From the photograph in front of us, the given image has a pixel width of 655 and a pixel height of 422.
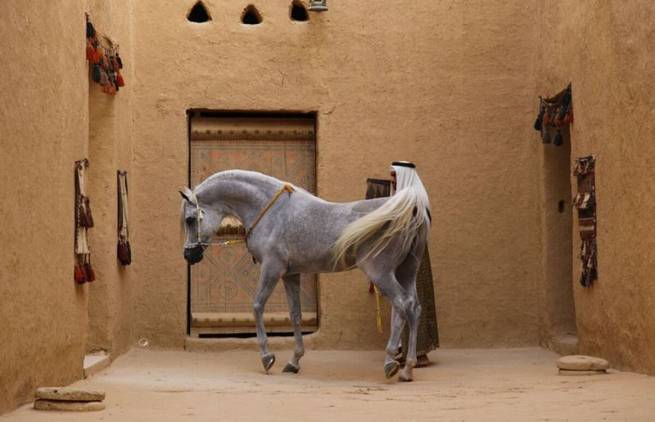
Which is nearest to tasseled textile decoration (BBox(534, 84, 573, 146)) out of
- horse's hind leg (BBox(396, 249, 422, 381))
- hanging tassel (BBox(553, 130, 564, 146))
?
hanging tassel (BBox(553, 130, 564, 146))

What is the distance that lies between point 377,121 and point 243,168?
4.52 ft

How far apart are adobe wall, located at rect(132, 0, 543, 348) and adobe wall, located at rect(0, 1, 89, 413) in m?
2.48

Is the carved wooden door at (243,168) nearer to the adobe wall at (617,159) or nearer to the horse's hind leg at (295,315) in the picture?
the horse's hind leg at (295,315)

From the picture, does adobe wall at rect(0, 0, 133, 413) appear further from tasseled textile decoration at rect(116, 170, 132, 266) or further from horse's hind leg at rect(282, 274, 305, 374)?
horse's hind leg at rect(282, 274, 305, 374)

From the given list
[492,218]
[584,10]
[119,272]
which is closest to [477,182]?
[492,218]

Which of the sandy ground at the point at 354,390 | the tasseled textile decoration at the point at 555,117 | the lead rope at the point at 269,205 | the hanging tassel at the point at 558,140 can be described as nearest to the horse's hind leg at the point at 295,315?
the sandy ground at the point at 354,390

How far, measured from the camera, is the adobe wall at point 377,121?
1091 centimetres

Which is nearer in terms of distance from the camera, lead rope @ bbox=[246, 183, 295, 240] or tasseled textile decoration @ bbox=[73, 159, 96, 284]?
tasseled textile decoration @ bbox=[73, 159, 96, 284]

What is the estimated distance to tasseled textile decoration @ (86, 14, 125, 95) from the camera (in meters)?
8.79

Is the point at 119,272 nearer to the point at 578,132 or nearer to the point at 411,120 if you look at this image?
the point at 411,120

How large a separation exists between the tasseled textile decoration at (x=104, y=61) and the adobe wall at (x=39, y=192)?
0.39 metres

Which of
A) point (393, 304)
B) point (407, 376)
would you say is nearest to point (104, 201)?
point (393, 304)

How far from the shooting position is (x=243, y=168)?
439 inches

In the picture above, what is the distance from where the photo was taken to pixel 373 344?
10.9 metres
